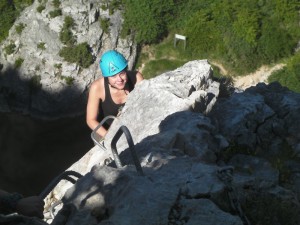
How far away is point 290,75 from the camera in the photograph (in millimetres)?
27156

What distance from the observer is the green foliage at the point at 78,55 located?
30297 millimetres

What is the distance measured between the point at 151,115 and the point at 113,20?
23.7m

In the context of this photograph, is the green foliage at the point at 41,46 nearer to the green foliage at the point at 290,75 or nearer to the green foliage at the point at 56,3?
the green foliage at the point at 56,3

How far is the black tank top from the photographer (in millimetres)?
8848

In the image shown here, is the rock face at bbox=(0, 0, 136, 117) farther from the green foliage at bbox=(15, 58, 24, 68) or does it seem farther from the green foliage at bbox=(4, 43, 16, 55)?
the green foliage at bbox=(15, 58, 24, 68)

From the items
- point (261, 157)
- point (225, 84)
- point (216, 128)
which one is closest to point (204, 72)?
point (225, 84)

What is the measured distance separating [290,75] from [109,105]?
20655 millimetres

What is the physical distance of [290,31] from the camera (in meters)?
29.6

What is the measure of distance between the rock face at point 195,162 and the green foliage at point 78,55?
830 inches

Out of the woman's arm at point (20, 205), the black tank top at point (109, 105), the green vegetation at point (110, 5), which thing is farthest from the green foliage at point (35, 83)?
the woman's arm at point (20, 205)

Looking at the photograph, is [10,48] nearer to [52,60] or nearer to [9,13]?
[9,13]

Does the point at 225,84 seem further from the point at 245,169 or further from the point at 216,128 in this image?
the point at 245,169

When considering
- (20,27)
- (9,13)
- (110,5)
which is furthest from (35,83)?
(110,5)

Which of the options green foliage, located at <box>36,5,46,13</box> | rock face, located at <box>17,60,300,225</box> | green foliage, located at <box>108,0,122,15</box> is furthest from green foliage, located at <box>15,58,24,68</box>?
rock face, located at <box>17,60,300,225</box>
